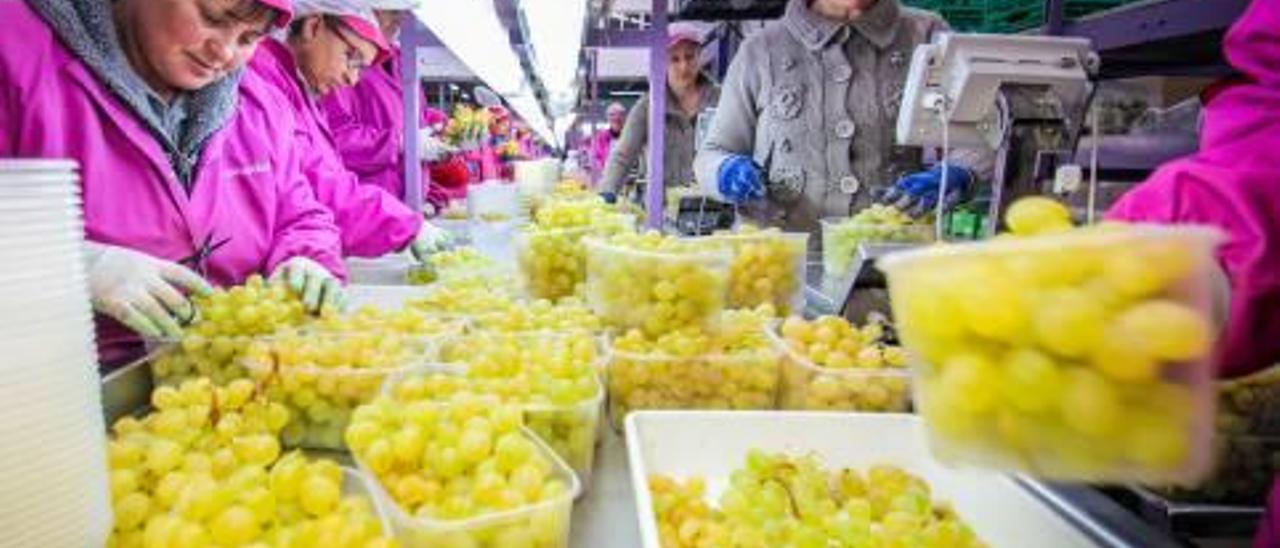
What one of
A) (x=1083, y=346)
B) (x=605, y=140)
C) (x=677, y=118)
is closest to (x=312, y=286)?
(x=1083, y=346)

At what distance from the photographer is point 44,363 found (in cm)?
61

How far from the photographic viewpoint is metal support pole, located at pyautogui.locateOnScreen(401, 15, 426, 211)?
12.4 feet

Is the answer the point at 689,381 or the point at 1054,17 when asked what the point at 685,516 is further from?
the point at 1054,17

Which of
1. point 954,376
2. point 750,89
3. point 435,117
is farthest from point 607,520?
point 435,117

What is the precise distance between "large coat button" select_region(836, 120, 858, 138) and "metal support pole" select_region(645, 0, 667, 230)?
4.37 feet

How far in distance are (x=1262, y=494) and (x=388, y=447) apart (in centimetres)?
115

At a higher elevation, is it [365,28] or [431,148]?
[365,28]

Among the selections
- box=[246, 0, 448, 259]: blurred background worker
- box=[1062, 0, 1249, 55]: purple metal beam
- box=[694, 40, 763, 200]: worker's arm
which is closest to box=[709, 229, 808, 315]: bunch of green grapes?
box=[694, 40, 763, 200]: worker's arm

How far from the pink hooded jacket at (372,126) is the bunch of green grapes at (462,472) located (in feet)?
11.9

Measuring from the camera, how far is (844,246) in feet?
7.55

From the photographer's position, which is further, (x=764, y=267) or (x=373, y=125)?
(x=373, y=125)

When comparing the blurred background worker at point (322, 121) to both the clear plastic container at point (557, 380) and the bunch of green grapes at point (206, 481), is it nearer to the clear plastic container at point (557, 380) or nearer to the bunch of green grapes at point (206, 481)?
the clear plastic container at point (557, 380)

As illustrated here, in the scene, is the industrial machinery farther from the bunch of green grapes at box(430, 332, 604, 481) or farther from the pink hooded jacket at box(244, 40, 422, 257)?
the pink hooded jacket at box(244, 40, 422, 257)

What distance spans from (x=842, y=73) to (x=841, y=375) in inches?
83.3
